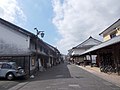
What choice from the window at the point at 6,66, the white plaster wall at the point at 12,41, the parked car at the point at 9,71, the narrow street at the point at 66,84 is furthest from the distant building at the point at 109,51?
the window at the point at 6,66

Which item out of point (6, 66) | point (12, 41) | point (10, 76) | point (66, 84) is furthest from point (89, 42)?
point (66, 84)

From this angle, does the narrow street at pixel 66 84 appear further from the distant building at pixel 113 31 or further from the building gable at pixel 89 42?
the building gable at pixel 89 42

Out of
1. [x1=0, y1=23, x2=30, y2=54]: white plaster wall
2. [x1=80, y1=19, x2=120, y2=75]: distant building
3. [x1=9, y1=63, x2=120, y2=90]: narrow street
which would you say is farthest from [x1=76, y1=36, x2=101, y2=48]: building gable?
[x1=9, y1=63, x2=120, y2=90]: narrow street

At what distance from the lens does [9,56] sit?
85.3ft

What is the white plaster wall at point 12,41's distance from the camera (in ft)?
88.8

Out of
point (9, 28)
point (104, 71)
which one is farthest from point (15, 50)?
point (104, 71)

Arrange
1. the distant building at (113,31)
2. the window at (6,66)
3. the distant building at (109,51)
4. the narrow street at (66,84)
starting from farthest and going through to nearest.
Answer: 1. the distant building at (113,31)
2. the distant building at (109,51)
3. the window at (6,66)
4. the narrow street at (66,84)

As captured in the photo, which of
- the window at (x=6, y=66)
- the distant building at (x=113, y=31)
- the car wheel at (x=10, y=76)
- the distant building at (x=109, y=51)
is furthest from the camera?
the distant building at (x=113, y=31)

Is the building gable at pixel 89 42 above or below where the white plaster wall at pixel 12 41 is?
above

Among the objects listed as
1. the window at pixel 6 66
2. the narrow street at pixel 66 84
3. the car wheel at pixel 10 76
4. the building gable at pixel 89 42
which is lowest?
the narrow street at pixel 66 84

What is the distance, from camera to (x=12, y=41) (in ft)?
89.9

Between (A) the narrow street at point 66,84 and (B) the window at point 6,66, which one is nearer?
(A) the narrow street at point 66,84

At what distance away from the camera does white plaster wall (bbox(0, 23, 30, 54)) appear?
2708 centimetres

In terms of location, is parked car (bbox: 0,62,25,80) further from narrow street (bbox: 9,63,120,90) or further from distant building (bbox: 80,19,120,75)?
distant building (bbox: 80,19,120,75)
